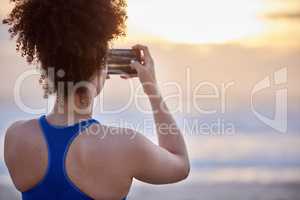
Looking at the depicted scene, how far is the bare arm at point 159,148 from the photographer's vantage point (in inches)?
99.6

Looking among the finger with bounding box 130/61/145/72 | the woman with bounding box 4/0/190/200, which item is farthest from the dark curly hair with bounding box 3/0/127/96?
the finger with bounding box 130/61/145/72

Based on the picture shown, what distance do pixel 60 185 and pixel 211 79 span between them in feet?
29.2

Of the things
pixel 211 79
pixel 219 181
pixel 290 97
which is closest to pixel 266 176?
pixel 219 181

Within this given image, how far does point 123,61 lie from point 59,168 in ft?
1.28

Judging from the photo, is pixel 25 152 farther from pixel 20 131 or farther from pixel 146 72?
pixel 146 72

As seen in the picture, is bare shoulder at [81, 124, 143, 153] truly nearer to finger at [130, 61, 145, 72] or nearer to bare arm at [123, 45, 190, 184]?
bare arm at [123, 45, 190, 184]

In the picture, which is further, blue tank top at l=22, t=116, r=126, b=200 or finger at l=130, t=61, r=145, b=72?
finger at l=130, t=61, r=145, b=72

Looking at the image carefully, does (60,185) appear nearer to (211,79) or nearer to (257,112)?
(211,79)

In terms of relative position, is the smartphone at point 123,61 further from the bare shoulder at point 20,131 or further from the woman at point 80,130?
the bare shoulder at point 20,131

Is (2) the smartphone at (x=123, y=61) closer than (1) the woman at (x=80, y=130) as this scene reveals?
No

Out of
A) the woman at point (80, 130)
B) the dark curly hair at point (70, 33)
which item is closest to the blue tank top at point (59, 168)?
the woman at point (80, 130)

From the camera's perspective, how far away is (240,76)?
1266cm

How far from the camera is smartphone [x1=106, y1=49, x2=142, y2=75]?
104 inches

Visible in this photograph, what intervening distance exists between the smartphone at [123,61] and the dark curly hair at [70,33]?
73 millimetres
